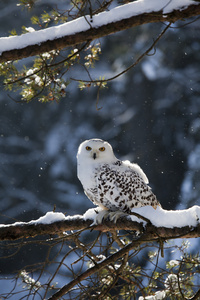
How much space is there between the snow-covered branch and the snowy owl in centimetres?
21

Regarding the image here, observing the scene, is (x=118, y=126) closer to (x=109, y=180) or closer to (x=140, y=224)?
(x=109, y=180)

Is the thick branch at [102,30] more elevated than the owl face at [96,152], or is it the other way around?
the owl face at [96,152]

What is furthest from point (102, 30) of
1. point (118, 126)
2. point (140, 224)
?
point (118, 126)

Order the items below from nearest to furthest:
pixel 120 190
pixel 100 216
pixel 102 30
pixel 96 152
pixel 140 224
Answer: pixel 102 30
pixel 140 224
pixel 100 216
pixel 120 190
pixel 96 152

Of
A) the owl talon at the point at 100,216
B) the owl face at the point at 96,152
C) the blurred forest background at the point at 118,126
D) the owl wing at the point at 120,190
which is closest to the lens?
the owl talon at the point at 100,216

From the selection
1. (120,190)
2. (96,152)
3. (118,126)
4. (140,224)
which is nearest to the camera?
(140,224)

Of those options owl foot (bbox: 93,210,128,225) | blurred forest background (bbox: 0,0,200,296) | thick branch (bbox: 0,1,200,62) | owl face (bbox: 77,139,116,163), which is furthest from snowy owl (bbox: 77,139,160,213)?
blurred forest background (bbox: 0,0,200,296)

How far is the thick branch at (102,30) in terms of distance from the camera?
1.46m

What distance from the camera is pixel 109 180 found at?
2268 millimetres

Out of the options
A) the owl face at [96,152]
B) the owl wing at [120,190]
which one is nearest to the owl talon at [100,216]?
the owl wing at [120,190]

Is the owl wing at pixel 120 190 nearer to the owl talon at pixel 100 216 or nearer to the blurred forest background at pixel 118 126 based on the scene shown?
the owl talon at pixel 100 216

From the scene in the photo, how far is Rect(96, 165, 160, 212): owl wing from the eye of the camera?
7.40 feet

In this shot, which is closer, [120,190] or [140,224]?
[140,224]

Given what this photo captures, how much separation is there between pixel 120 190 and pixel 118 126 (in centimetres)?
289
